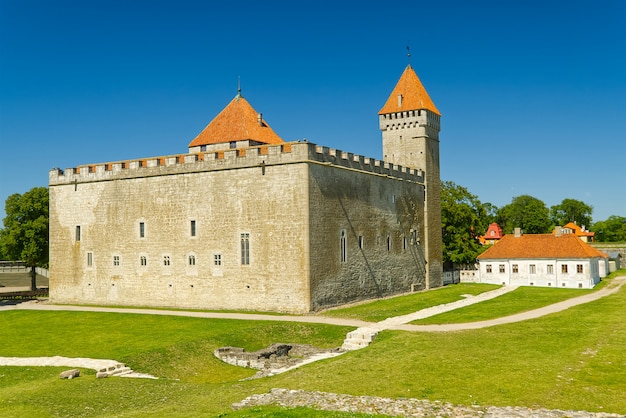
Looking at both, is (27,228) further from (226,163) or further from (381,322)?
(381,322)

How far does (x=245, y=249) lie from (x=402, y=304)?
34.3 feet

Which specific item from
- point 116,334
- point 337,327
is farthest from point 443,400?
point 116,334

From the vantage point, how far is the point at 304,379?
20109mm

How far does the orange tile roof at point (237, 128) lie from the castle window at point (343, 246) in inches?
344

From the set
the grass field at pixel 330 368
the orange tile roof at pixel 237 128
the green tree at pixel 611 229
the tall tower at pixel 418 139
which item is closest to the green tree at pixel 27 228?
the orange tile roof at pixel 237 128

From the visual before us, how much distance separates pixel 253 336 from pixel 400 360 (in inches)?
385

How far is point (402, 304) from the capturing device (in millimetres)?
38312

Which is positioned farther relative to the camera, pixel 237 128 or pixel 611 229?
pixel 611 229

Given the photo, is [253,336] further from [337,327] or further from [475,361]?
[475,361]

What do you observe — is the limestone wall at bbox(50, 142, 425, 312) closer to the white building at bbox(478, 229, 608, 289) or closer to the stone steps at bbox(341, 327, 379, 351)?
the stone steps at bbox(341, 327, 379, 351)

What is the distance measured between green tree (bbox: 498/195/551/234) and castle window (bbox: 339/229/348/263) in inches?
2737

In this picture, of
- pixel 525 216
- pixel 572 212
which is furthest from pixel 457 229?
pixel 572 212

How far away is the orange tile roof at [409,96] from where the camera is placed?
50.4 meters

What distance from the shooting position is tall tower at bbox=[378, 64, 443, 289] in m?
50.3
